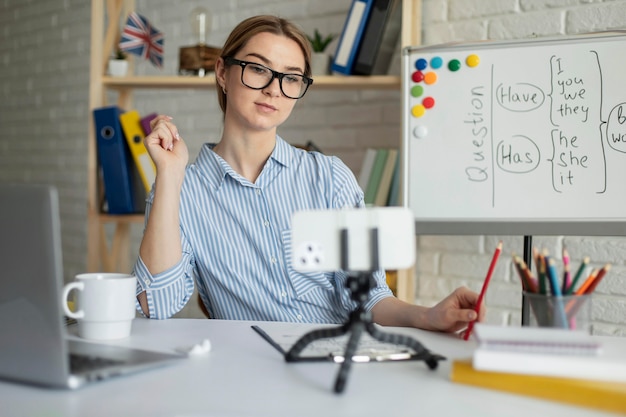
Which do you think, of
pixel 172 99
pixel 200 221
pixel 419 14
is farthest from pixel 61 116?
pixel 200 221

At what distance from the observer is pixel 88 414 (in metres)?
0.77

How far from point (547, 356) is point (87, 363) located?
0.56m

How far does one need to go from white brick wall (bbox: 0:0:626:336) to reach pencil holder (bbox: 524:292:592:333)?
1.41m

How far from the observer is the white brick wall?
2.29 metres

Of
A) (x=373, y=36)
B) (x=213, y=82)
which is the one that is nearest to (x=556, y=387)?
(x=373, y=36)

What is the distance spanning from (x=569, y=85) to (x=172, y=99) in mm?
1884

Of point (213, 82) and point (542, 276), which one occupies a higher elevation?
point (213, 82)

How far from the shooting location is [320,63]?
250cm

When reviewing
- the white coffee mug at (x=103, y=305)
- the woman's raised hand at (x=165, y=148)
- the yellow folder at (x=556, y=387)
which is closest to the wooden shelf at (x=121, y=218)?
the woman's raised hand at (x=165, y=148)

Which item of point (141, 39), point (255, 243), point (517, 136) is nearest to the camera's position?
point (255, 243)

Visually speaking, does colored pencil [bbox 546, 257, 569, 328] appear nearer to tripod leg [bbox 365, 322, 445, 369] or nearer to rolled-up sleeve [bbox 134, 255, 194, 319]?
tripod leg [bbox 365, 322, 445, 369]

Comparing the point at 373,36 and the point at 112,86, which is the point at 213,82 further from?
the point at 373,36

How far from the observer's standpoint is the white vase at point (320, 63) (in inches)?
98.0

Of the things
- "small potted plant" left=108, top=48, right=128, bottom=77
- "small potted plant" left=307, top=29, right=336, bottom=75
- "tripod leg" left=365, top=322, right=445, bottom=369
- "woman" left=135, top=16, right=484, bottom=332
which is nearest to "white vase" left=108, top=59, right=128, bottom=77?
"small potted plant" left=108, top=48, right=128, bottom=77
